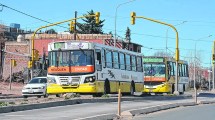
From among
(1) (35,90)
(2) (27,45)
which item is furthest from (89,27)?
(1) (35,90)

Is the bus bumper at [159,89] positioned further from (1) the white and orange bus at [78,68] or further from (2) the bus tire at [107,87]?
(1) the white and orange bus at [78,68]

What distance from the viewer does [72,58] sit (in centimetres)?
2739

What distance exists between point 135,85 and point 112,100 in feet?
29.1

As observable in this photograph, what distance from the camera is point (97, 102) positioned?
24.9m

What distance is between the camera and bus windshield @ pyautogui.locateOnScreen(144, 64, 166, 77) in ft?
136

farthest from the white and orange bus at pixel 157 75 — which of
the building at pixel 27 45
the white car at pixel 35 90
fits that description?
the building at pixel 27 45

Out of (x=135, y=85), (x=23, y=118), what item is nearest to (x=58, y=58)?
(x=135, y=85)

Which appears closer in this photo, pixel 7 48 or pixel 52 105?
pixel 52 105

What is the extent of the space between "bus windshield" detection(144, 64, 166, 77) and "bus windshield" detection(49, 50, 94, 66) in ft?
48.9

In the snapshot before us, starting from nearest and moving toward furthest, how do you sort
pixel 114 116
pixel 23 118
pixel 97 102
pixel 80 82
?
pixel 23 118 → pixel 114 116 → pixel 97 102 → pixel 80 82

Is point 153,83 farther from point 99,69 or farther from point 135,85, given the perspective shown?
point 99,69

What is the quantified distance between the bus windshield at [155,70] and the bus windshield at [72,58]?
14.9 metres

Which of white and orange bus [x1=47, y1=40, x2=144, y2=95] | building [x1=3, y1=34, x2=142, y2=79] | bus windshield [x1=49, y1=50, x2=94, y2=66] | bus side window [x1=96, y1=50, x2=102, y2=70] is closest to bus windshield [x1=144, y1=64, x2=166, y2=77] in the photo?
white and orange bus [x1=47, y1=40, x2=144, y2=95]

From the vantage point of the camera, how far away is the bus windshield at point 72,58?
89.0 ft
